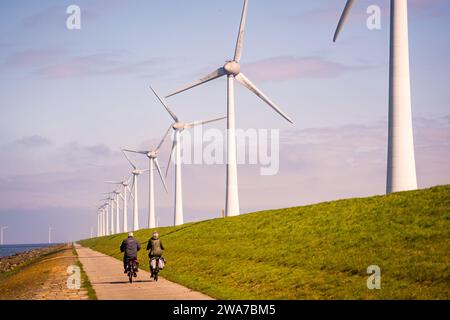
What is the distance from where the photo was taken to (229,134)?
59719 mm

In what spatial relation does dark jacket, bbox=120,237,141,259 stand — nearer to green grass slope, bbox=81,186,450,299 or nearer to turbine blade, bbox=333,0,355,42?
green grass slope, bbox=81,186,450,299

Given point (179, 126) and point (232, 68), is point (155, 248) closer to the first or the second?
point (232, 68)

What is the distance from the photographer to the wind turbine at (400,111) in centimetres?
3606

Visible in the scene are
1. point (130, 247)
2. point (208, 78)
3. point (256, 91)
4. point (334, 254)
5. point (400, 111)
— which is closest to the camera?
point (334, 254)

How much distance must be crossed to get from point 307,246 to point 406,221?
5.33 m

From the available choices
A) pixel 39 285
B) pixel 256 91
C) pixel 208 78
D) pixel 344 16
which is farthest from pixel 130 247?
pixel 208 78

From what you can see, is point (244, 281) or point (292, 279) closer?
point (292, 279)

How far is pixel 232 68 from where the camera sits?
6438 centimetres

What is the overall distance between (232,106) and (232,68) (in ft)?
16.8

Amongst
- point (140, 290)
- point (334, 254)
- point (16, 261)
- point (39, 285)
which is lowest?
point (16, 261)

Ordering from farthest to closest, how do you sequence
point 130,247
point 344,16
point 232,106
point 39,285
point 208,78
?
point 208,78 → point 232,106 → point 344,16 → point 39,285 → point 130,247

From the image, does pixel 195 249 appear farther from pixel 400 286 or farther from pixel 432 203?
pixel 400 286

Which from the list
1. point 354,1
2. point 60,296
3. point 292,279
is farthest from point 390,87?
point 60,296

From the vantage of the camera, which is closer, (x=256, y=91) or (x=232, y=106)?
(x=232, y=106)
